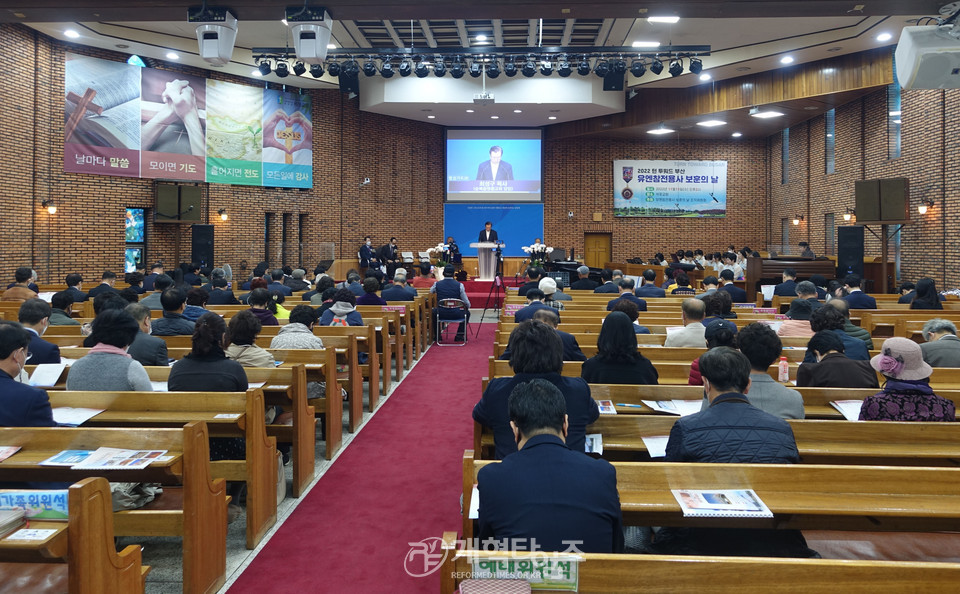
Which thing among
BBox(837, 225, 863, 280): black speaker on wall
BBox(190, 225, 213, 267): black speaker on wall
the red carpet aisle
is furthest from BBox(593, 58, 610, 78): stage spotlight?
BBox(190, 225, 213, 267): black speaker on wall

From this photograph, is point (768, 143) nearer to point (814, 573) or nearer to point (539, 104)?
point (539, 104)

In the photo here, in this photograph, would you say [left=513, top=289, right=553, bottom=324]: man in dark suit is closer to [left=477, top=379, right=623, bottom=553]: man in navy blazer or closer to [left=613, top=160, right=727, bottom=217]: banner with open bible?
[left=477, top=379, right=623, bottom=553]: man in navy blazer

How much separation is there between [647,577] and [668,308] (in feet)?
21.5

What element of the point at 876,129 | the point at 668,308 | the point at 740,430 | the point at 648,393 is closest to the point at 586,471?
the point at 740,430

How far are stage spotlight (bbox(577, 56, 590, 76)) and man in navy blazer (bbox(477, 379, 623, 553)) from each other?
1055cm

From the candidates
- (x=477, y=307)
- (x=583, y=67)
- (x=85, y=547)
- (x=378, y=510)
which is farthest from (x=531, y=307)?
(x=477, y=307)

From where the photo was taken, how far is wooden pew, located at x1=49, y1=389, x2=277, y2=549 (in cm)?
320

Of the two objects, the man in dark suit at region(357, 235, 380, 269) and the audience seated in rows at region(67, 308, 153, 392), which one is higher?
the man in dark suit at region(357, 235, 380, 269)

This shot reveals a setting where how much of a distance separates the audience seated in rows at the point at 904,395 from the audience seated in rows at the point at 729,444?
0.93 metres

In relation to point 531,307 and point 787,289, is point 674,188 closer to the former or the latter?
point 787,289

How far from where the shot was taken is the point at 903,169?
12398 millimetres

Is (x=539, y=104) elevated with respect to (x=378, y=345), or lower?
elevated

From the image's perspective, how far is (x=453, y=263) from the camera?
16.8 m

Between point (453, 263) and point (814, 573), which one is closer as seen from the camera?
point (814, 573)
